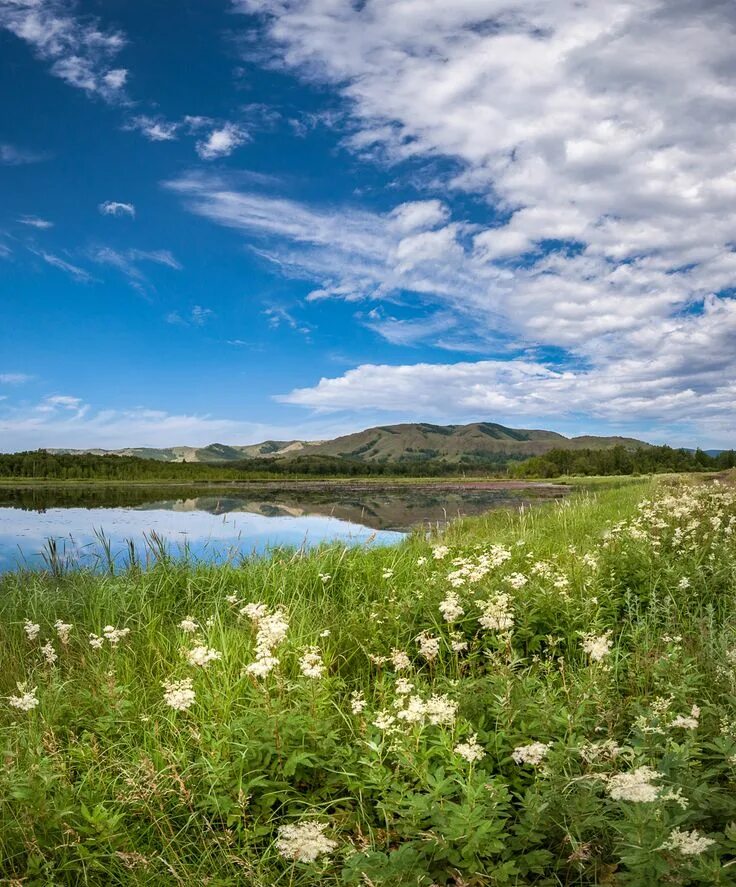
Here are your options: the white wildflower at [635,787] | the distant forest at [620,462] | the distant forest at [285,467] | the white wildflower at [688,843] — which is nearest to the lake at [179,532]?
the white wildflower at [635,787]

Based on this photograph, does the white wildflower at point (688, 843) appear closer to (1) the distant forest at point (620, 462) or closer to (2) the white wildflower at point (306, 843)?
(2) the white wildflower at point (306, 843)

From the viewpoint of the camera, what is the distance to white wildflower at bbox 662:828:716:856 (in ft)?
6.66

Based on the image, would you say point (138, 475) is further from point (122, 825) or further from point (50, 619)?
point (122, 825)

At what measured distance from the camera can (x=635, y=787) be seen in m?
2.28

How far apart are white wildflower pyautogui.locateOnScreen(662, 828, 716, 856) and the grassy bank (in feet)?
0.04

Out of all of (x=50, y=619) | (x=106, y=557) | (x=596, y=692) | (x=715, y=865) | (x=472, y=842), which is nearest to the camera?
(x=715, y=865)

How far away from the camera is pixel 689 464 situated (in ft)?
284

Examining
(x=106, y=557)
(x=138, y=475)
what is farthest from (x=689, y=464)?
(x=106, y=557)

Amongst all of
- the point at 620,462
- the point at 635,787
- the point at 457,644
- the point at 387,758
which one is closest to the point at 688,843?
the point at 635,787

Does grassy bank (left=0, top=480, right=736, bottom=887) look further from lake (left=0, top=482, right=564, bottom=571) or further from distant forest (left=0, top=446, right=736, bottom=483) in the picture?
distant forest (left=0, top=446, right=736, bottom=483)

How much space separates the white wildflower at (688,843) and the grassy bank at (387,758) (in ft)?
0.04

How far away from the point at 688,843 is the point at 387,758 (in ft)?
6.17

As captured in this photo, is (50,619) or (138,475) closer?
(50,619)

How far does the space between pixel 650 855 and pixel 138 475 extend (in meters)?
94.2
